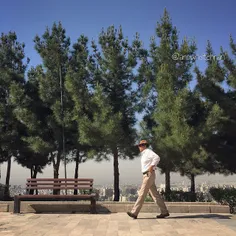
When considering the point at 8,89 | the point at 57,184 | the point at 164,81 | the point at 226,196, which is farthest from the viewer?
the point at 8,89

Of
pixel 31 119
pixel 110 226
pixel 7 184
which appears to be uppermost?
pixel 31 119

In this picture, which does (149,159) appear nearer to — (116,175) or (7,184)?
(116,175)

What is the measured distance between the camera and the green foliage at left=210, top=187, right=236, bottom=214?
8.92 meters

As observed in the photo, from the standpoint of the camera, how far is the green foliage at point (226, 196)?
8919mm

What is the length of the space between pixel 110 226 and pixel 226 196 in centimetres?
487

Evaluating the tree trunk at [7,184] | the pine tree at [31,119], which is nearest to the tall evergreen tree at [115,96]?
the pine tree at [31,119]

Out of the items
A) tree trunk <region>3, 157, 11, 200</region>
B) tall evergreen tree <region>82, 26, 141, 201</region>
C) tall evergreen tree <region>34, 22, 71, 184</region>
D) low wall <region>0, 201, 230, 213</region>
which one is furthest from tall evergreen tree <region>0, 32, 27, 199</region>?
low wall <region>0, 201, 230, 213</region>

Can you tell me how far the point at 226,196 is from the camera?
9.37 m

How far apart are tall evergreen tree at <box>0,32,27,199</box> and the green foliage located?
10.6 meters

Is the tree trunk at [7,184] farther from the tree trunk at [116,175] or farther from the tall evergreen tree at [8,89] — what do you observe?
the tree trunk at [116,175]

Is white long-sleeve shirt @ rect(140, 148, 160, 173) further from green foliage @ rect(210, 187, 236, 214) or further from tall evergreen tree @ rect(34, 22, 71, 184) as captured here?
tall evergreen tree @ rect(34, 22, 71, 184)

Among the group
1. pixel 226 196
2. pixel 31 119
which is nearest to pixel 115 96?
pixel 31 119

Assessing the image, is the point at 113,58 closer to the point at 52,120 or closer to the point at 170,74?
the point at 170,74

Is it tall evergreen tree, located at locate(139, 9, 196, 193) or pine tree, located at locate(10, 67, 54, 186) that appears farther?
pine tree, located at locate(10, 67, 54, 186)
